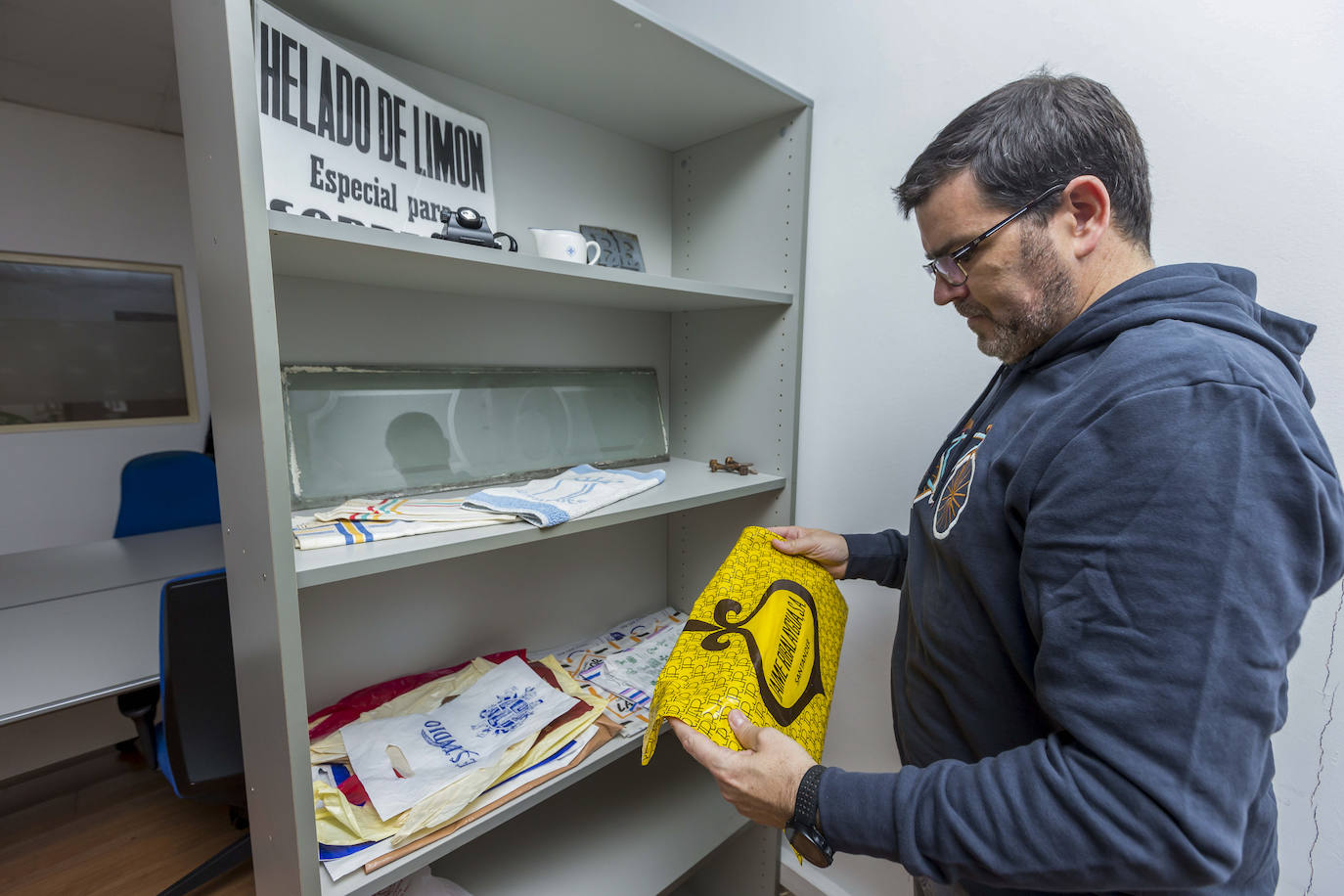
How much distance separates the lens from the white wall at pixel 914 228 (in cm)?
80

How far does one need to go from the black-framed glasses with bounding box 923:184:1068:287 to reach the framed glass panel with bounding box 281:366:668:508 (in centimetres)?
83

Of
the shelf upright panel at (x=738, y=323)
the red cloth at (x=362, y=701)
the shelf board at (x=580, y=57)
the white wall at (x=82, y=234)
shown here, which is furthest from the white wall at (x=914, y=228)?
the white wall at (x=82, y=234)

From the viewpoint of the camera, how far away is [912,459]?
4.01ft

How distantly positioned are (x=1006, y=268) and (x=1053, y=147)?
13cm

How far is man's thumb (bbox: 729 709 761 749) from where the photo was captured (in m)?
0.73

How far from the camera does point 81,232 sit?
9.71ft

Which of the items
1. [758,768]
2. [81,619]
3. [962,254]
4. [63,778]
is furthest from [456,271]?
[63,778]

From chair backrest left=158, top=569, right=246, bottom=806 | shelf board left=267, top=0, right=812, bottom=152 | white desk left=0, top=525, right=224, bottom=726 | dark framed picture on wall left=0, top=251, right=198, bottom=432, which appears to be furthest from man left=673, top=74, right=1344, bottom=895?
dark framed picture on wall left=0, top=251, right=198, bottom=432

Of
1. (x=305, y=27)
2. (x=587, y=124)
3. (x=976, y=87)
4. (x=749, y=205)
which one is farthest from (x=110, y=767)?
(x=976, y=87)

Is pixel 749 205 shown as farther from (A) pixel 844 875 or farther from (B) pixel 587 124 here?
→ (A) pixel 844 875

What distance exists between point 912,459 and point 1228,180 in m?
0.65

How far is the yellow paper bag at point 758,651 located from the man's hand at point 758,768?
0.03m

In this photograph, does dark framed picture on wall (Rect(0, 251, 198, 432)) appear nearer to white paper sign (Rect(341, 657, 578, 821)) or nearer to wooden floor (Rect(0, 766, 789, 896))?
wooden floor (Rect(0, 766, 789, 896))

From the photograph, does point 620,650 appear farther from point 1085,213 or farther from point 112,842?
point 112,842
